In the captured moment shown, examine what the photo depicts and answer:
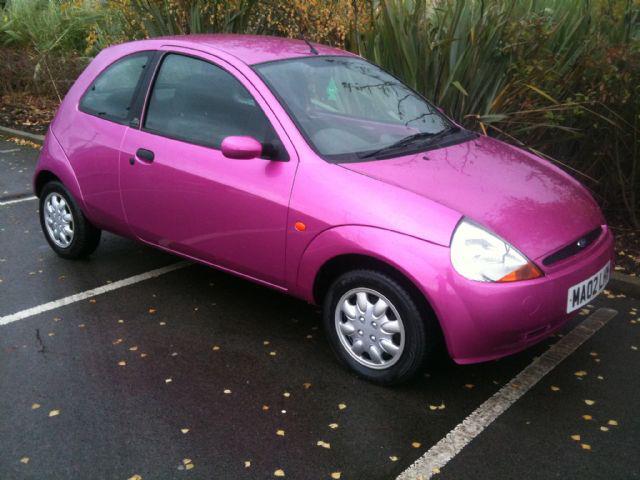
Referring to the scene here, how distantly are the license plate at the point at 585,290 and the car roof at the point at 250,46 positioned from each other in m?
2.18

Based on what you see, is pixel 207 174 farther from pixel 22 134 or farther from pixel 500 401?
pixel 22 134

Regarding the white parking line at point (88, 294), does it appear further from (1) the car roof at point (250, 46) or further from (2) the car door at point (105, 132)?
(1) the car roof at point (250, 46)

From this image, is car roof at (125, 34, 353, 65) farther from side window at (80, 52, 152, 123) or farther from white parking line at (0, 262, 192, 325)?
white parking line at (0, 262, 192, 325)

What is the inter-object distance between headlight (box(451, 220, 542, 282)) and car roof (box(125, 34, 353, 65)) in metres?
1.73

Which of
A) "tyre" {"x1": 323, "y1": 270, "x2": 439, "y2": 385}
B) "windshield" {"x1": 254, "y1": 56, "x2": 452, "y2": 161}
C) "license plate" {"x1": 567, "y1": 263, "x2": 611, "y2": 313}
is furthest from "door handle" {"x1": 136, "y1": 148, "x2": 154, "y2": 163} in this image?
"license plate" {"x1": 567, "y1": 263, "x2": 611, "y2": 313}

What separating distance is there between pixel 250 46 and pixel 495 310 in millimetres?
2328

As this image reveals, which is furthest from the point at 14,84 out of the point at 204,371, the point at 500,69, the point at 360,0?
the point at 204,371

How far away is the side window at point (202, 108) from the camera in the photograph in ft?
13.6

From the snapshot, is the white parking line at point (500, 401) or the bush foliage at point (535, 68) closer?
the white parking line at point (500, 401)

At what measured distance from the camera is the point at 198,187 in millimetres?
4270

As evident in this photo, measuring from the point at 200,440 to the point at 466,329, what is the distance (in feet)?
4.32

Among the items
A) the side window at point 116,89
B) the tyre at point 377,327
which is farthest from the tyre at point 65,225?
the tyre at point 377,327

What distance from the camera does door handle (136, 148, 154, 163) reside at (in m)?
4.52

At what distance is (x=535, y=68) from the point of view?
6.06 m
